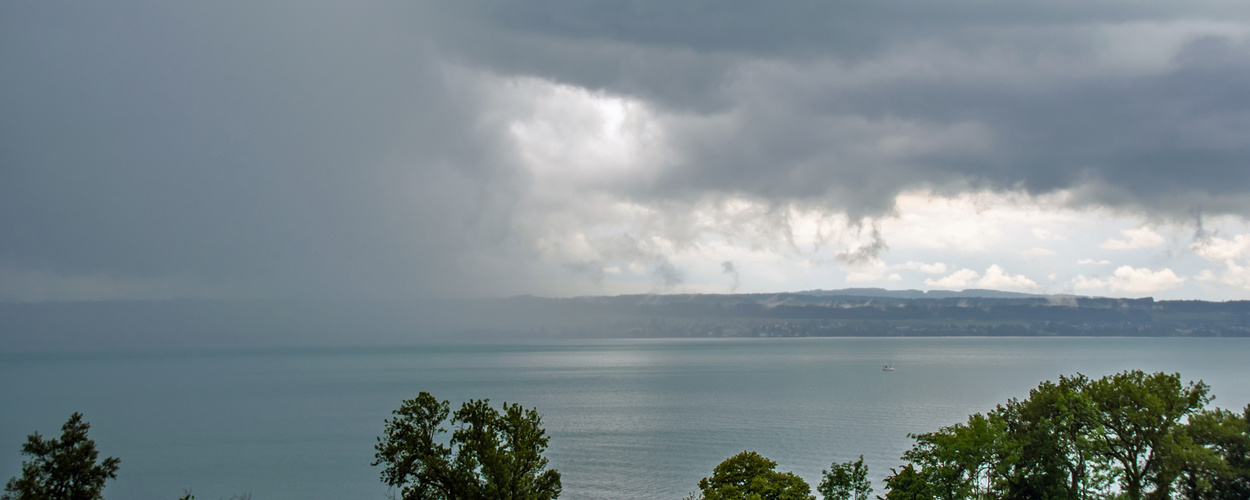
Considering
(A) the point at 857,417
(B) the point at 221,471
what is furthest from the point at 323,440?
(A) the point at 857,417

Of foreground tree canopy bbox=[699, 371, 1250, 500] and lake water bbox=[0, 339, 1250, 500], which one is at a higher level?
foreground tree canopy bbox=[699, 371, 1250, 500]

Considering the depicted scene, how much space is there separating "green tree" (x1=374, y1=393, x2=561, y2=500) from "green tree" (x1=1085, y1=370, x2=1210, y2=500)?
2527cm

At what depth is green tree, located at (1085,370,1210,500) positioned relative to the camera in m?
34.8

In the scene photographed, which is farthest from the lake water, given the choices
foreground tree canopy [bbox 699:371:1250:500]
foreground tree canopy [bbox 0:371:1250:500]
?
foreground tree canopy [bbox 699:371:1250:500]

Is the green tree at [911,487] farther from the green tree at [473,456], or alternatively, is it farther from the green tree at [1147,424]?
the green tree at [473,456]

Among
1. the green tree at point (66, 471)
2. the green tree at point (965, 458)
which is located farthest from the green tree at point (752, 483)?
the green tree at point (66, 471)

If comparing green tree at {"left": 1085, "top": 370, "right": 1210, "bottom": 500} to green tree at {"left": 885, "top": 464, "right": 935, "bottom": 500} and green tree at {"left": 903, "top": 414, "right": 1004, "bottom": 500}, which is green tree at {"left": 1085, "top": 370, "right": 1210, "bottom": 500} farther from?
green tree at {"left": 885, "top": 464, "right": 935, "bottom": 500}

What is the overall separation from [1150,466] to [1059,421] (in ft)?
13.3

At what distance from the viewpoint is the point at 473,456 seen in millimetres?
29328

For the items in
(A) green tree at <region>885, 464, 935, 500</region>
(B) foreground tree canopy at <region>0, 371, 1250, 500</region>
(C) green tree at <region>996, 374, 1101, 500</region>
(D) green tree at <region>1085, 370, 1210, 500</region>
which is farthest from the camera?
(A) green tree at <region>885, 464, 935, 500</region>

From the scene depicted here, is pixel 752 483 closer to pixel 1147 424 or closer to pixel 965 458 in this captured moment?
pixel 965 458

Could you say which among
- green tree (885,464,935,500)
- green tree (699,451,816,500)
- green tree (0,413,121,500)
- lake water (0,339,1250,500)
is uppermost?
green tree (0,413,121,500)

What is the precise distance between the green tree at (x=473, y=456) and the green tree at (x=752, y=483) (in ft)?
26.9

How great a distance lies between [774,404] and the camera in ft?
494
